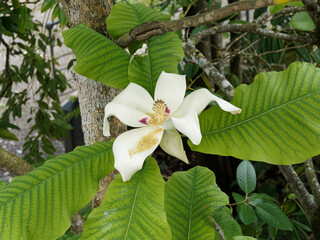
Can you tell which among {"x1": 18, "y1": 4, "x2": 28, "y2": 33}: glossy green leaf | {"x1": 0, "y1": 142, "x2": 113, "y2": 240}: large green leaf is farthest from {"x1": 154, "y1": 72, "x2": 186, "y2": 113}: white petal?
{"x1": 18, "y1": 4, "x2": 28, "y2": 33}: glossy green leaf

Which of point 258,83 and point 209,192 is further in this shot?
point 209,192

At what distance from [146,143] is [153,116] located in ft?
0.14

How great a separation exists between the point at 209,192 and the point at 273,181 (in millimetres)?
1585

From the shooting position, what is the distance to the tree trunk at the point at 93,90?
23.2 inches

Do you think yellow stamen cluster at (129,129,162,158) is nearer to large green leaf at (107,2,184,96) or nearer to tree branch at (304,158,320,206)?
large green leaf at (107,2,184,96)

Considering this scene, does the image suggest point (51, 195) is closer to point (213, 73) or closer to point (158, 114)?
point (158, 114)

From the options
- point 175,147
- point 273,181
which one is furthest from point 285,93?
point 273,181

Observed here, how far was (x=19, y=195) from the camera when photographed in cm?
44

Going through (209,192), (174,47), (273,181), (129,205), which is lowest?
(273,181)

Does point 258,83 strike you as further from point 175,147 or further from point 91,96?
point 91,96

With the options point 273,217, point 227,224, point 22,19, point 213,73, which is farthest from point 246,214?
point 22,19

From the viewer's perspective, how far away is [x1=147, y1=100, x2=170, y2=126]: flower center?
459 millimetres

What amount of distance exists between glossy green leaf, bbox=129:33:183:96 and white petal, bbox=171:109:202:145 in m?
0.13

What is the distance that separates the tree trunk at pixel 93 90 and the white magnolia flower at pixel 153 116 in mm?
147
